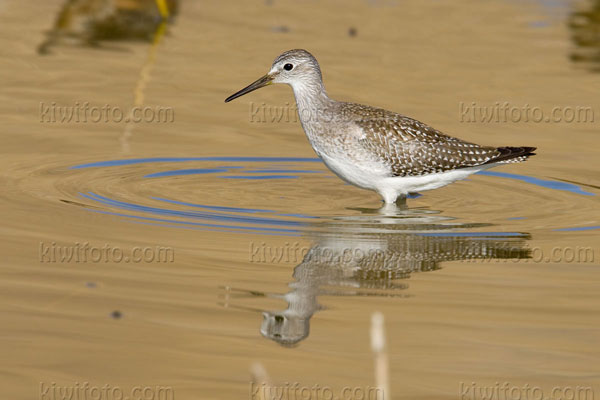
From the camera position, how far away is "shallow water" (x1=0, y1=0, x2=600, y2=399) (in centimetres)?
827

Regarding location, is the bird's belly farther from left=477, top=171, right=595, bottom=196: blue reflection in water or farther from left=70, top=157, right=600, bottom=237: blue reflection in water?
left=477, top=171, right=595, bottom=196: blue reflection in water

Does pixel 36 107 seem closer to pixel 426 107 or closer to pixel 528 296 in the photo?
pixel 426 107

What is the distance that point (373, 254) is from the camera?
35.4 feet

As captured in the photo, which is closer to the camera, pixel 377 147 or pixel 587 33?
pixel 377 147

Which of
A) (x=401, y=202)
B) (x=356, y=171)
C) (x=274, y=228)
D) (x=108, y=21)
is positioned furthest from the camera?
(x=108, y=21)

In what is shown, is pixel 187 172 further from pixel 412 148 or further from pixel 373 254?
pixel 373 254

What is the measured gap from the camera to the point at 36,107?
651 inches

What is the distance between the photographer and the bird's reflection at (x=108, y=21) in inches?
829

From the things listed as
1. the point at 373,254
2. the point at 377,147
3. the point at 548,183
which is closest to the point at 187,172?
the point at 377,147

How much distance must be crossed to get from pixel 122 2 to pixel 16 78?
5310mm

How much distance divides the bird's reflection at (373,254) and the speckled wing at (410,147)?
590 millimetres

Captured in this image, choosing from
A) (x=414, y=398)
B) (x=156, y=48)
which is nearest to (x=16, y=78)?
(x=156, y=48)

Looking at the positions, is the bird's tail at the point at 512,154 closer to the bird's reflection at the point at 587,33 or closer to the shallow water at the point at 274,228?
the shallow water at the point at 274,228

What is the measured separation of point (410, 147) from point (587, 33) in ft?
33.8
